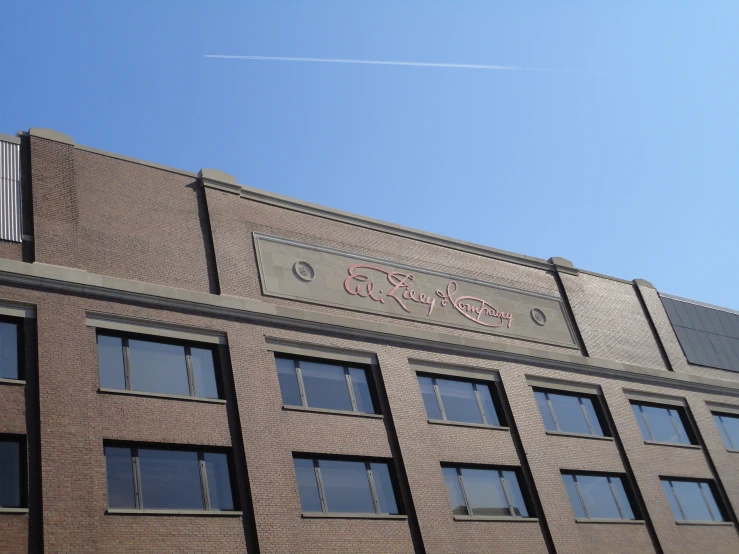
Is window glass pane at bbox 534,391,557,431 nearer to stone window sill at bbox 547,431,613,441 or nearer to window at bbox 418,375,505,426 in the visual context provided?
stone window sill at bbox 547,431,613,441

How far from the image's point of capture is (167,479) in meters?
20.7

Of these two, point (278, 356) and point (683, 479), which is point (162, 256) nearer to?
point (278, 356)

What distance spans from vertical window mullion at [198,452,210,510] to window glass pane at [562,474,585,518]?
42.6 ft

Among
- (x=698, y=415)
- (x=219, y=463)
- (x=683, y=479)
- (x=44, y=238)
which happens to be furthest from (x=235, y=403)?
(x=698, y=415)

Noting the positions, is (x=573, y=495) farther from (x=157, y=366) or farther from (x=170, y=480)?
(x=157, y=366)

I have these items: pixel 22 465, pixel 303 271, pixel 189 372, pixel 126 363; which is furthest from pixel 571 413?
pixel 22 465

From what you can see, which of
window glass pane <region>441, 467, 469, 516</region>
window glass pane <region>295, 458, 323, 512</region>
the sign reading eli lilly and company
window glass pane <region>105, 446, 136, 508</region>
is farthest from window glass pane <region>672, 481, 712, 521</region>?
window glass pane <region>105, 446, 136, 508</region>

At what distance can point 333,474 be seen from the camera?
23625 mm

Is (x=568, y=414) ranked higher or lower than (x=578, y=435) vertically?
higher

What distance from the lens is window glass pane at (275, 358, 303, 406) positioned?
79.6ft

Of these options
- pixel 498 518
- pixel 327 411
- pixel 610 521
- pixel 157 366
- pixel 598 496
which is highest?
pixel 157 366

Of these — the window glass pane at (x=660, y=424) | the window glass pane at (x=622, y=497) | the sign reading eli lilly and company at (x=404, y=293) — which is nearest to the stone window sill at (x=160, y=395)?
the sign reading eli lilly and company at (x=404, y=293)

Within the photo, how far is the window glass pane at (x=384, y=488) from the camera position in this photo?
23891mm

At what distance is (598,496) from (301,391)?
11.7 m
